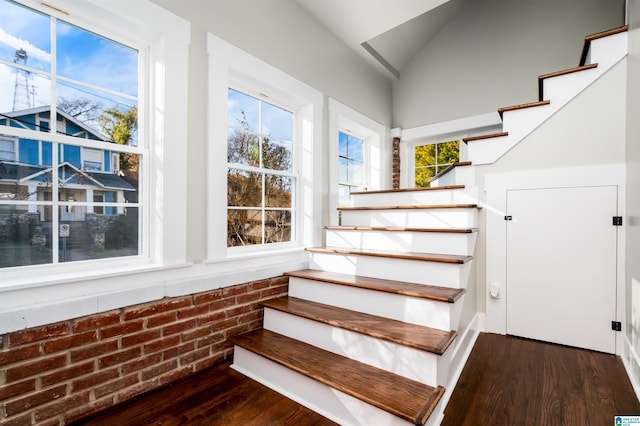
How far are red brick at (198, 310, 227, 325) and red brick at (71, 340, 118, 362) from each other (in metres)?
0.49

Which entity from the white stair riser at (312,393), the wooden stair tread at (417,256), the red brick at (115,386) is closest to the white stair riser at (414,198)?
the wooden stair tread at (417,256)

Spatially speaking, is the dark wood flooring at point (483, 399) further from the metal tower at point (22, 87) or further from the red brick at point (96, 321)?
the metal tower at point (22, 87)

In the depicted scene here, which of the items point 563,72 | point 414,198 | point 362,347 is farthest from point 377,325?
point 563,72

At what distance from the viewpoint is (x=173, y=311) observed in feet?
6.16

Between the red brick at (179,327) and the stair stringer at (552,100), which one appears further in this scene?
the stair stringer at (552,100)

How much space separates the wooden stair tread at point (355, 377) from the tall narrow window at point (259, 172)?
86cm

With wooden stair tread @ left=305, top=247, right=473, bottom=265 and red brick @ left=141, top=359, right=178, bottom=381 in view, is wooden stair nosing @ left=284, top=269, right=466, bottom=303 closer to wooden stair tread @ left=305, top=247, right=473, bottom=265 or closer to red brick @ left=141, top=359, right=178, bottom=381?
wooden stair tread @ left=305, top=247, right=473, bottom=265

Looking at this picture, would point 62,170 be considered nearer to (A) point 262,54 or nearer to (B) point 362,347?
(A) point 262,54

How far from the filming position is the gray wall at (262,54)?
2.02 meters

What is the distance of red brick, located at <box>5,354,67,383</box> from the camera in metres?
1.36

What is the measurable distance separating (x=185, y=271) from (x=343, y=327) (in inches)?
43.0

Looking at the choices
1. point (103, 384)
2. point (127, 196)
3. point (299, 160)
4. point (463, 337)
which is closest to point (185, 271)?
point (127, 196)

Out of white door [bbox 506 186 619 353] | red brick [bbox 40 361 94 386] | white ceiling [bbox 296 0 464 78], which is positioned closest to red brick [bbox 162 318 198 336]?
red brick [bbox 40 361 94 386]

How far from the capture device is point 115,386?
165cm
